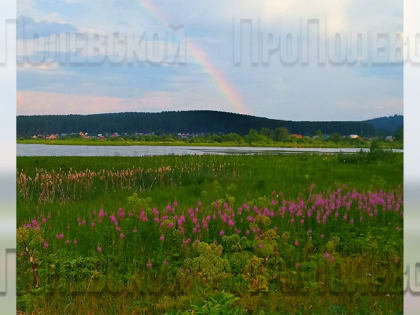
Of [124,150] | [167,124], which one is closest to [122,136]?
[124,150]

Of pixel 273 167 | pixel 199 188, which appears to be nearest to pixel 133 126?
pixel 199 188

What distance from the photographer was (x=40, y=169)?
21.0ft

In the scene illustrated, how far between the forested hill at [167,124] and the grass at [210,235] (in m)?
0.43

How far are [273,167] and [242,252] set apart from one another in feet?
5.08

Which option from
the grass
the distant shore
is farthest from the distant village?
the grass

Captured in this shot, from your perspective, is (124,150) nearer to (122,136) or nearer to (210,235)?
(122,136)

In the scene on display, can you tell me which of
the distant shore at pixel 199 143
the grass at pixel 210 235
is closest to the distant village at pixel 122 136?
the distant shore at pixel 199 143

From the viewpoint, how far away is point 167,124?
6250 millimetres

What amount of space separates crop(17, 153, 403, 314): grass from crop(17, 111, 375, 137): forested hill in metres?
0.43

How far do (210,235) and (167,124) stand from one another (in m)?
1.74

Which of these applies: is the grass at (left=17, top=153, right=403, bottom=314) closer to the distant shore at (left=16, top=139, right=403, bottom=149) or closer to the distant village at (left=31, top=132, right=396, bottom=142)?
the distant shore at (left=16, top=139, right=403, bottom=149)

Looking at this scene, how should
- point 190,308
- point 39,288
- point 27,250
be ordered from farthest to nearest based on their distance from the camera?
point 27,250 < point 39,288 < point 190,308

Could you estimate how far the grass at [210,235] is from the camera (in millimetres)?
4969

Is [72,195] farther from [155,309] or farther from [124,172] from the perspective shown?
[155,309]
